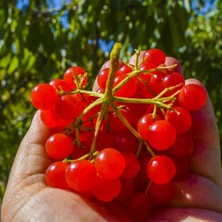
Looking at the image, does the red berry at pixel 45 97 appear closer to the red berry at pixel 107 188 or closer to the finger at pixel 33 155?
the finger at pixel 33 155

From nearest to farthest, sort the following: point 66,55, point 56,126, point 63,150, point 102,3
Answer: point 63,150 → point 56,126 → point 102,3 → point 66,55

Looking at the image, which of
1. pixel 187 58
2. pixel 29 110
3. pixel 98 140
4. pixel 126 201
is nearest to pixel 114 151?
pixel 98 140

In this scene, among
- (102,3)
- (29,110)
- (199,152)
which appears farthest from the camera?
(29,110)

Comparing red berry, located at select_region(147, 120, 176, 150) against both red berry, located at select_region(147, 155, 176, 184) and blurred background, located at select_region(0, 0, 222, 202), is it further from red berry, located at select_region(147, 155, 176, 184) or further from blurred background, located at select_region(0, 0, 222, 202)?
blurred background, located at select_region(0, 0, 222, 202)

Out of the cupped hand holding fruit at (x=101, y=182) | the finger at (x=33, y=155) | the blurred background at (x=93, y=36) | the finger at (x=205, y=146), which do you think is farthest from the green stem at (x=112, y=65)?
the blurred background at (x=93, y=36)

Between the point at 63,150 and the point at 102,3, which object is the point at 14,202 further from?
the point at 102,3

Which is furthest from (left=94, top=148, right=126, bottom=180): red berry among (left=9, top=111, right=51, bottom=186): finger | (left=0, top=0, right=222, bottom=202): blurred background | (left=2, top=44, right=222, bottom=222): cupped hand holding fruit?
(left=0, top=0, right=222, bottom=202): blurred background

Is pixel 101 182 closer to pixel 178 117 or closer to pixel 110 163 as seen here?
pixel 110 163
